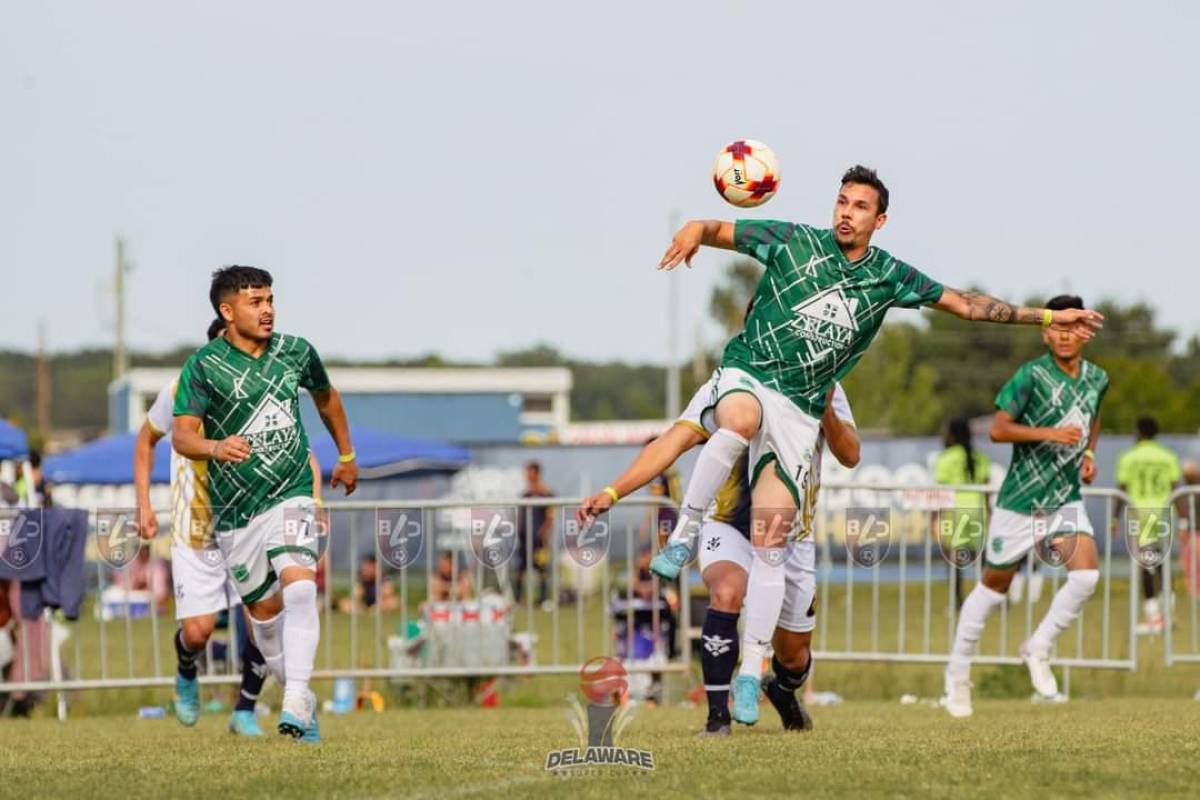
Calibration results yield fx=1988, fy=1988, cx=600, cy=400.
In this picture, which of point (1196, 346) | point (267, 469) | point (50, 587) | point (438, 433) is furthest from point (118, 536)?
point (1196, 346)

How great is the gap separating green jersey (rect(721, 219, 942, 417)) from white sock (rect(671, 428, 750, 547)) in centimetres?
31

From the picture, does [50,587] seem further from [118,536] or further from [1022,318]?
[1022,318]

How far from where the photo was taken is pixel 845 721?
10992 millimetres

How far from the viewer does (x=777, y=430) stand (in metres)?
8.39

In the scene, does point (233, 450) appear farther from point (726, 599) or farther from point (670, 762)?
point (670, 762)

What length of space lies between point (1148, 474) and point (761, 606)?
13.4 meters

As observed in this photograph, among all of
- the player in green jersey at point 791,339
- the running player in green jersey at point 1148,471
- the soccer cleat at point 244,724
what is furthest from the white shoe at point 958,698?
the running player in green jersey at point 1148,471

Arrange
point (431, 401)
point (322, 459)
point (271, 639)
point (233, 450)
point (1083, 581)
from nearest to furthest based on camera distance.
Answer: point (233, 450) → point (271, 639) → point (1083, 581) → point (322, 459) → point (431, 401)

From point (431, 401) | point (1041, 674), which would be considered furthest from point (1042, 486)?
point (431, 401)

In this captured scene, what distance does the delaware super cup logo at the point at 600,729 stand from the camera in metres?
7.01

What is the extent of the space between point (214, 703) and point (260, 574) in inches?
214

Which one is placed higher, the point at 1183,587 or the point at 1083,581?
the point at 1083,581

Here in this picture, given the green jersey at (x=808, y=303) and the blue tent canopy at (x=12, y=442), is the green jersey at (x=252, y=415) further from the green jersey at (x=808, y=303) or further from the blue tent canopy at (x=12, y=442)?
the blue tent canopy at (x=12, y=442)

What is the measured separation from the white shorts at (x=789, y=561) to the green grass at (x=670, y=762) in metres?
0.53
